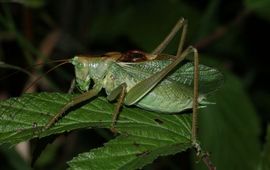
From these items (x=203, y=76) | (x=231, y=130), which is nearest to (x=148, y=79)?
(x=203, y=76)

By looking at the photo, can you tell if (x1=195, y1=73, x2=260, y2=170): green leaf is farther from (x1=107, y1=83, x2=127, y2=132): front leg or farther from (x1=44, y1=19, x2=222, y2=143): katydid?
(x1=107, y1=83, x2=127, y2=132): front leg

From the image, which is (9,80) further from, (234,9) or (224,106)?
(234,9)

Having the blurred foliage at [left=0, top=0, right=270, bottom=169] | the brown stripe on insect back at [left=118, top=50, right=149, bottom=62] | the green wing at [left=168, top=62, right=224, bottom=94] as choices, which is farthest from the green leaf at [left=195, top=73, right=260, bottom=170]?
the brown stripe on insect back at [left=118, top=50, right=149, bottom=62]

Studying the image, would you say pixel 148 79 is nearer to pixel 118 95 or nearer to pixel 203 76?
pixel 118 95

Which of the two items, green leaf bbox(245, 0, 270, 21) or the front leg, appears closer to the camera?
the front leg

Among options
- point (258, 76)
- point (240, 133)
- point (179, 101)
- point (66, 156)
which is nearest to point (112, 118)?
point (179, 101)

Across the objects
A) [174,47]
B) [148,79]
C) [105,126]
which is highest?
[174,47]
